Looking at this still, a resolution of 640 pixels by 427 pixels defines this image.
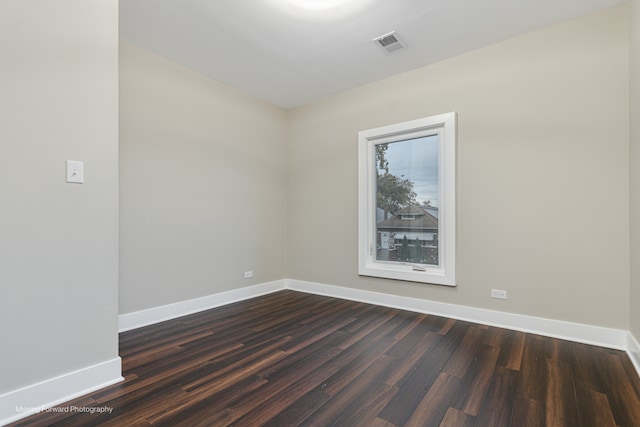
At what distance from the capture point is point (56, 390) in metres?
1.70

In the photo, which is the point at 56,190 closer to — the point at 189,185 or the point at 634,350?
the point at 189,185

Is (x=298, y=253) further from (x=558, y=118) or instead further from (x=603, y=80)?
(x=603, y=80)

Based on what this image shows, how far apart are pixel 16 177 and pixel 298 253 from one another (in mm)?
3321

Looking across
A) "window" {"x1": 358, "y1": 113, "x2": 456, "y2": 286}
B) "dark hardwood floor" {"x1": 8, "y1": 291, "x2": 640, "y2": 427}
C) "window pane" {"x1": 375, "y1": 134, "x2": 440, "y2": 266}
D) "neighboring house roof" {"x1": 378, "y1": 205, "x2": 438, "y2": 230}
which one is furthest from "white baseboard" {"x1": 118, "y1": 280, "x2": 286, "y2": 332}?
"neighboring house roof" {"x1": 378, "y1": 205, "x2": 438, "y2": 230}

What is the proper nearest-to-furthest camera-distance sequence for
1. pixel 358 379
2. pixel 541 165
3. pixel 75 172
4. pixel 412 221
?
1. pixel 75 172
2. pixel 358 379
3. pixel 541 165
4. pixel 412 221

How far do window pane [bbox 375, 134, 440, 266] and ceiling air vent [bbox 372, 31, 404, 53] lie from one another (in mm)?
1055

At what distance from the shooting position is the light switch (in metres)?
1.78

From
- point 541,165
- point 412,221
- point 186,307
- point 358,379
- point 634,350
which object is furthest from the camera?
point 412,221

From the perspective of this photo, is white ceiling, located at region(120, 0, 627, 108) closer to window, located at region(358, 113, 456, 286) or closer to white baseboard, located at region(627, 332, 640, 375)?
window, located at region(358, 113, 456, 286)

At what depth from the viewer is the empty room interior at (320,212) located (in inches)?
66.0

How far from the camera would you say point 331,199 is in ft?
13.8

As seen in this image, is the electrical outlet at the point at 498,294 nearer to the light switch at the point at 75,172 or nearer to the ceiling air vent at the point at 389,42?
the ceiling air vent at the point at 389,42

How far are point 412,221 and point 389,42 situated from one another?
201 centimetres

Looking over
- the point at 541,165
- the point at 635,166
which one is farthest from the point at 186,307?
the point at 635,166
